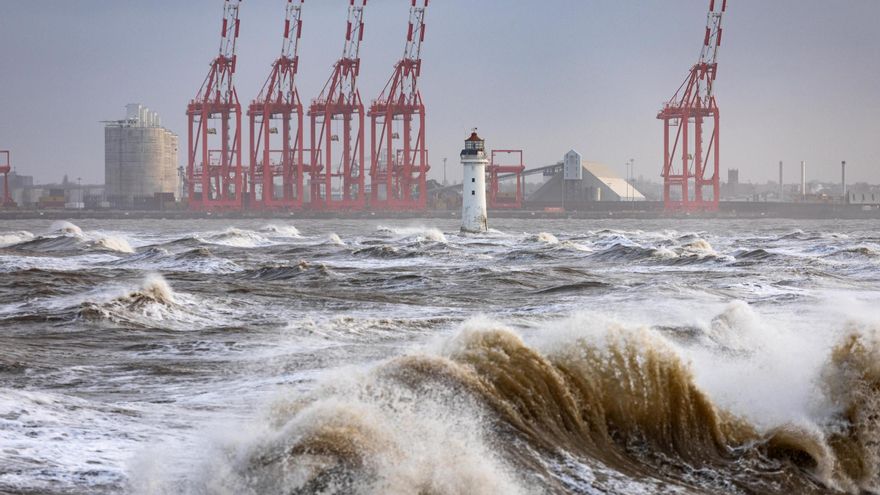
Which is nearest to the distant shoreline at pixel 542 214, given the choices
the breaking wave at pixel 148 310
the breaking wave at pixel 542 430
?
the breaking wave at pixel 148 310

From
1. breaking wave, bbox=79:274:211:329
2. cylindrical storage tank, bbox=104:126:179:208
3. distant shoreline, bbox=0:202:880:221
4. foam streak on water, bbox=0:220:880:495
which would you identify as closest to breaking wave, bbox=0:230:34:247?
breaking wave, bbox=79:274:211:329

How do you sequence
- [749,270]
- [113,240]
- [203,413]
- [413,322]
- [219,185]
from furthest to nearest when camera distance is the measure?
[219,185] < [113,240] < [749,270] < [413,322] < [203,413]

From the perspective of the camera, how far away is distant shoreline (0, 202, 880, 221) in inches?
4053

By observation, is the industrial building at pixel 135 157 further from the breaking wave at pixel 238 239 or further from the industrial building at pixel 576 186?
the breaking wave at pixel 238 239

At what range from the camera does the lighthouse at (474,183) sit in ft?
159

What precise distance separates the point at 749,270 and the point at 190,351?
18.8 metres

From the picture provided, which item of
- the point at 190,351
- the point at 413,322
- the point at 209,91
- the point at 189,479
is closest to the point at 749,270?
the point at 413,322

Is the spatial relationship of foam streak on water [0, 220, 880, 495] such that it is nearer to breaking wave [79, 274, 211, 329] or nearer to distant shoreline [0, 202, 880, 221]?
breaking wave [79, 274, 211, 329]

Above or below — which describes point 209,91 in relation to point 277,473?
above

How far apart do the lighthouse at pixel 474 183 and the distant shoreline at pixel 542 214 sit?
48603 mm

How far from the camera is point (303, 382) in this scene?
1084cm

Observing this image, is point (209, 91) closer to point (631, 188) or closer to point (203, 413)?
point (631, 188)

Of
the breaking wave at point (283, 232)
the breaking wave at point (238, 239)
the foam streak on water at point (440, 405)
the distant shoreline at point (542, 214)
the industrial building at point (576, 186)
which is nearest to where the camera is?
the foam streak on water at point (440, 405)

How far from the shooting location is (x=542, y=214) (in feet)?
342
